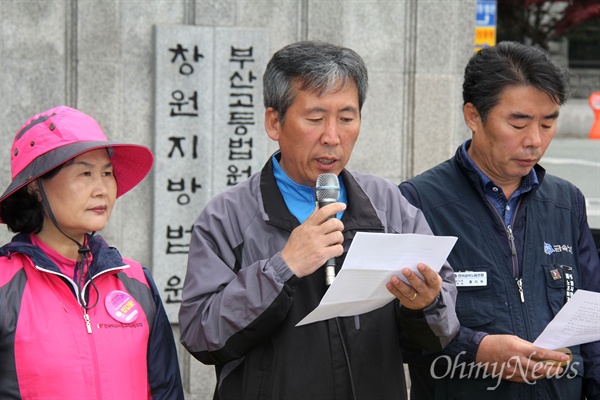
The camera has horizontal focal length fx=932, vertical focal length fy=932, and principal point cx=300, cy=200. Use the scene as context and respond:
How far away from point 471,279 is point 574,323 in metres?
0.38

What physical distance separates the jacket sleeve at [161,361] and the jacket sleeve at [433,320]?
0.72 meters

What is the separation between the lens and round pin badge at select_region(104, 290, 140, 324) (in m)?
2.75

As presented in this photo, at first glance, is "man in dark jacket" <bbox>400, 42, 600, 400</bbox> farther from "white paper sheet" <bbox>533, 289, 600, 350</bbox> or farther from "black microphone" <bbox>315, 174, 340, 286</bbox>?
"black microphone" <bbox>315, 174, 340, 286</bbox>

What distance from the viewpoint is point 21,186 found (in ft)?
8.98

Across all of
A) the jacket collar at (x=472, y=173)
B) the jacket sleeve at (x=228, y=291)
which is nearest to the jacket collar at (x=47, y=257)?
the jacket sleeve at (x=228, y=291)

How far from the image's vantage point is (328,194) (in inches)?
103

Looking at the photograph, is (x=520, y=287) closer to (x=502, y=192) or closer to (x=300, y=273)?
(x=502, y=192)

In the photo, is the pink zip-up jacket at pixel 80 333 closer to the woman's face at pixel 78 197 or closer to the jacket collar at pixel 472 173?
the woman's face at pixel 78 197

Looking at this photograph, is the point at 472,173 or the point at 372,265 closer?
the point at 372,265

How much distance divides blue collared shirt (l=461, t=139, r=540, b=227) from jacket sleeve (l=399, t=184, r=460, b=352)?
1.67ft

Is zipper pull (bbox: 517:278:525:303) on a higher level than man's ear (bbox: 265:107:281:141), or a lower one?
lower

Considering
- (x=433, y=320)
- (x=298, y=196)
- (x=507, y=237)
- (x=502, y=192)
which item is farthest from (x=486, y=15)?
(x=433, y=320)

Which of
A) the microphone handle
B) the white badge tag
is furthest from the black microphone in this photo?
the white badge tag

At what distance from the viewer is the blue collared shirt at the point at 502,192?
10.8 feet
